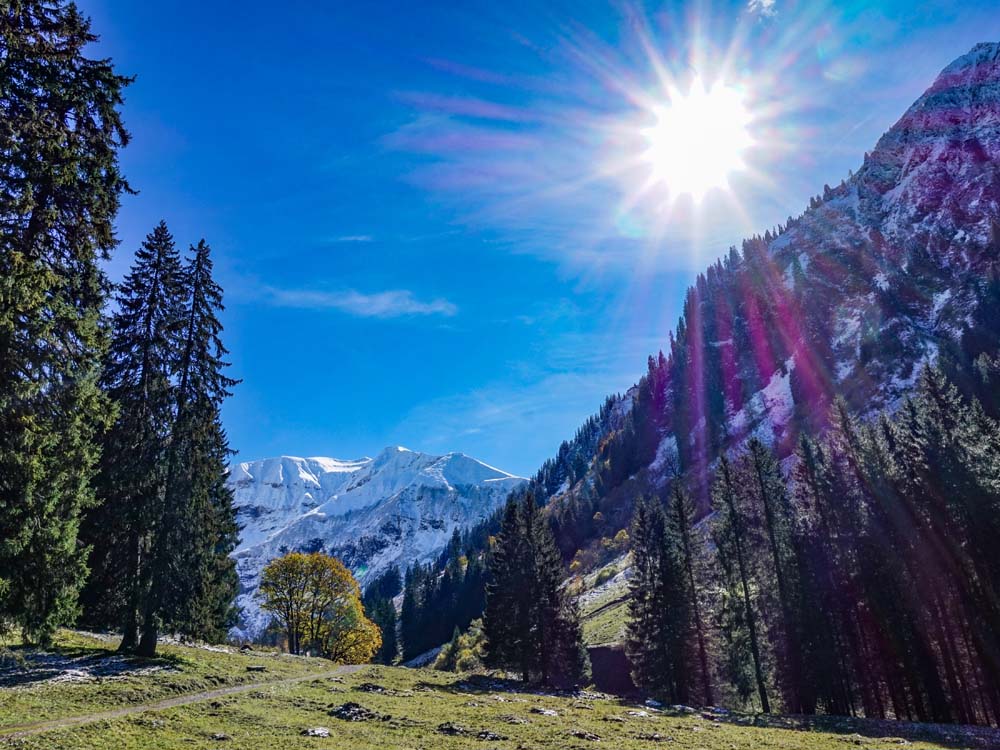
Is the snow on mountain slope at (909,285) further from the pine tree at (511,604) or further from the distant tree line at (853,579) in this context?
the pine tree at (511,604)

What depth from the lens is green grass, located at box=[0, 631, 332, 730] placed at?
15211mm

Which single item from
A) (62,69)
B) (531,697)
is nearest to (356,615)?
(531,697)

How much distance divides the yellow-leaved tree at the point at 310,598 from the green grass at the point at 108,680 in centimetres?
2629

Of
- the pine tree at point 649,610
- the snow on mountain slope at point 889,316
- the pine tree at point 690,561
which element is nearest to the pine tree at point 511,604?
the pine tree at point 649,610

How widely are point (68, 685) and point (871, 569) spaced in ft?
130

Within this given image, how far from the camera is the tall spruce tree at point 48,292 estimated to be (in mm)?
13531

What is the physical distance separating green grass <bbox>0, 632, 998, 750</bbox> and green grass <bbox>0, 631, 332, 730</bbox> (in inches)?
4.2

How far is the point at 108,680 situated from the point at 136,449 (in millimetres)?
10675

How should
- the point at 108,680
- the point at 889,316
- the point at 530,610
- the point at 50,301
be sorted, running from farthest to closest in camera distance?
the point at 889,316 → the point at 530,610 → the point at 108,680 → the point at 50,301

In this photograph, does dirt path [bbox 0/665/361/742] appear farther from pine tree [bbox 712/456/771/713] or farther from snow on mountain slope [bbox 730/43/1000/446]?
snow on mountain slope [bbox 730/43/1000/446]

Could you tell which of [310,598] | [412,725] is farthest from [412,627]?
[412,725]

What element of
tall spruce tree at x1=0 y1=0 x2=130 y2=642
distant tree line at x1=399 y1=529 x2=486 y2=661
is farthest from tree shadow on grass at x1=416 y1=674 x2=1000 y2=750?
distant tree line at x1=399 y1=529 x2=486 y2=661

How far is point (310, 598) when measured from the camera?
57.1 meters

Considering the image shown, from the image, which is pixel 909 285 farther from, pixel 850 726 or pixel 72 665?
pixel 72 665
